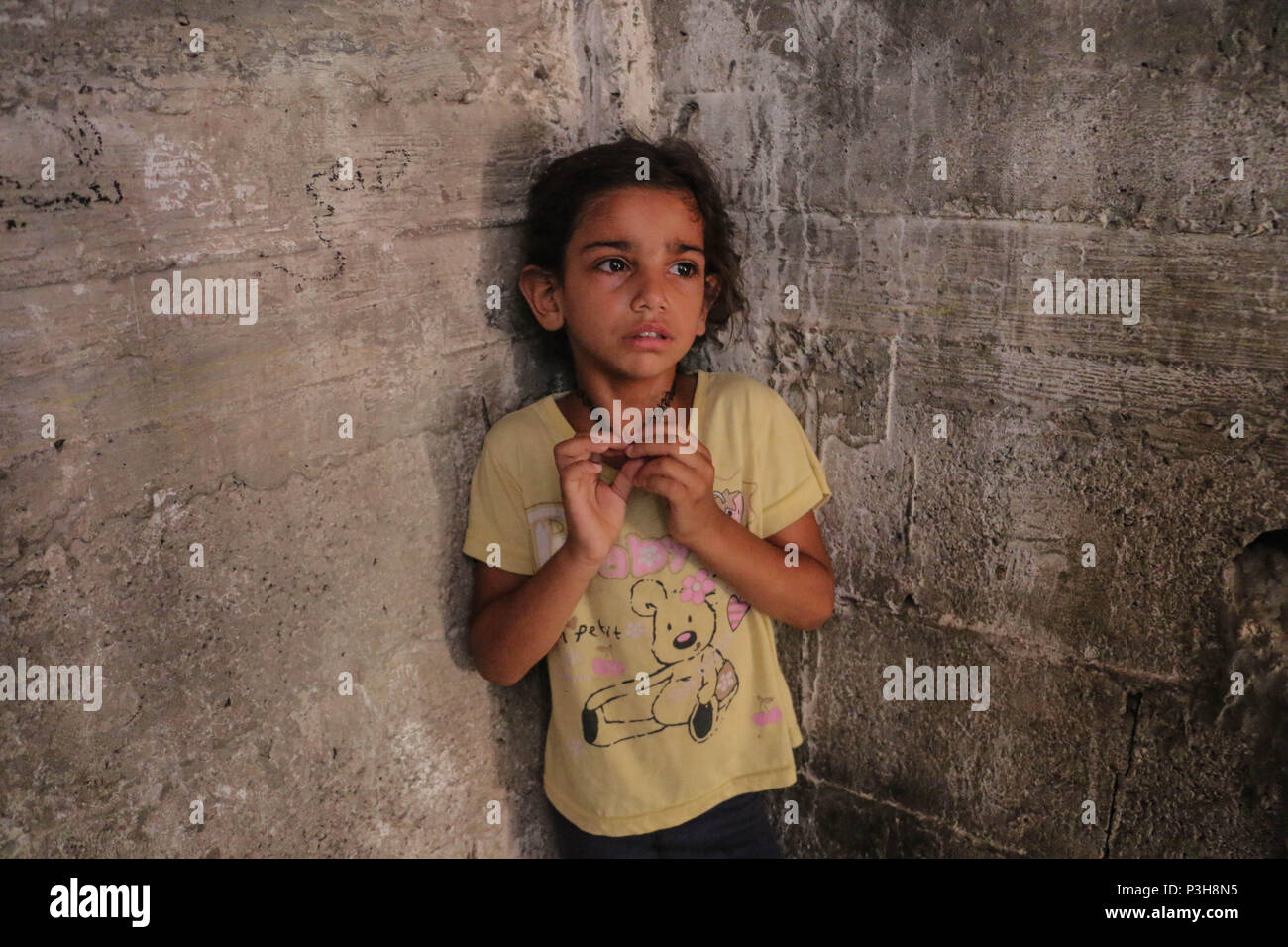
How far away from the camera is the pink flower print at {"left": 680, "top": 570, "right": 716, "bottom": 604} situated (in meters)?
1.98

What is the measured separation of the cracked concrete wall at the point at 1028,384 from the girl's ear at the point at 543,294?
50 centimetres

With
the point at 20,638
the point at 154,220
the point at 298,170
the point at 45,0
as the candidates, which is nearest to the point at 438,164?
the point at 298,170

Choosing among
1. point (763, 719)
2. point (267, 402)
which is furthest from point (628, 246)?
point (763, 719)

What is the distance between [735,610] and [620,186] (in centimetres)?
88

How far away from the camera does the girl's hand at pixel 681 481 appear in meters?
1.79

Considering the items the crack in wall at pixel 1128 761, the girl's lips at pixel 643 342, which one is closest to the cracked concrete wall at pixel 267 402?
the girl's lips at pixel 643 342

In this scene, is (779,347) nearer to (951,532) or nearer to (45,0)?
(951,532)

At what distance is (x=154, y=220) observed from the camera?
1.56 m

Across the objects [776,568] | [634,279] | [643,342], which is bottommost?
[776,568]

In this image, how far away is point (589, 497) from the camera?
177cm

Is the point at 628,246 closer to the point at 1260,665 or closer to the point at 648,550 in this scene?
the point at 648,550

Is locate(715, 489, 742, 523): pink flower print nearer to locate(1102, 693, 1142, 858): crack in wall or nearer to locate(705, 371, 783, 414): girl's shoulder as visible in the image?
locate(705, 371, 783, 414): girl's shoulder

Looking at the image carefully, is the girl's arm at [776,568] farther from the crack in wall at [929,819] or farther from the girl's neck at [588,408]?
the crack in wall at [929,819]

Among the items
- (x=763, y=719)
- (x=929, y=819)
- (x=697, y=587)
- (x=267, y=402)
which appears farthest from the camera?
(x=929, y=819)
